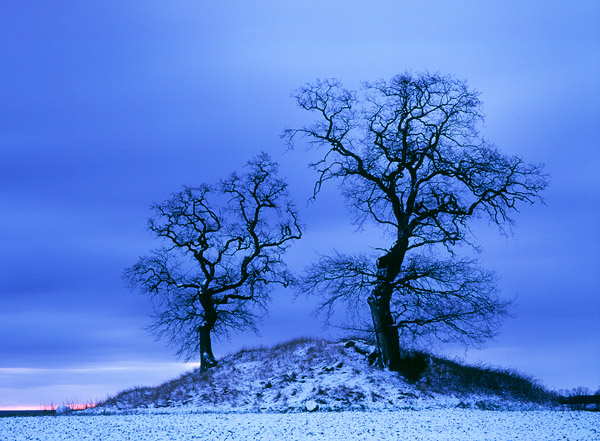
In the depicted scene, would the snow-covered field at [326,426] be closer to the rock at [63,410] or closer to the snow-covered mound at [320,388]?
the snow-covered mound at [320,388]

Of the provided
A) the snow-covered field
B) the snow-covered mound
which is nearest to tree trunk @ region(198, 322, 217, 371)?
the snow-covered mound

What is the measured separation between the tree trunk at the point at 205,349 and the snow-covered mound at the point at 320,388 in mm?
1200

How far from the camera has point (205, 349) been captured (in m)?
36.0

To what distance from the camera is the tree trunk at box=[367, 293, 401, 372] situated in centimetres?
2931

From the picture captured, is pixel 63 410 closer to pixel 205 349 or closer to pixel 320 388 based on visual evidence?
pixel 205 349

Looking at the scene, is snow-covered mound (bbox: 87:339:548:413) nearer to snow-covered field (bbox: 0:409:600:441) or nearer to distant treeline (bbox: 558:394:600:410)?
distant treeline (bbox: 558:394:600:410)

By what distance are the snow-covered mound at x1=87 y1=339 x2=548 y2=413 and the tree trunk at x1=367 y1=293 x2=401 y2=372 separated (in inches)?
26.1

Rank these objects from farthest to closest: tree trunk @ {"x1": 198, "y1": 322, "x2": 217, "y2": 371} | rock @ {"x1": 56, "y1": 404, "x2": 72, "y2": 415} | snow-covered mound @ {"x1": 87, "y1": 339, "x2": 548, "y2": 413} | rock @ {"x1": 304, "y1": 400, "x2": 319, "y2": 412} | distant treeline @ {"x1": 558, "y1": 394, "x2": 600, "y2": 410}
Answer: tree trunk @ {"x1": 198, "y1": 322, "x2": 217, "y2": 371}
rock @ {"x1": 56, "y1": 404, "x2": 72, "y2": 415}
distant treeline @ {"x1": 558, "y1": 394, "x2": 600, "y2": 410}
snow-covered mound @ {"x1": 87, "y1": 339, "x2": 548, "y2": 413}
rock @ {"x1": 304, "y1": 400, "x2": 319, "y2": 412}

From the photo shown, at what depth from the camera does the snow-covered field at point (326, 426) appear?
17.9 meters

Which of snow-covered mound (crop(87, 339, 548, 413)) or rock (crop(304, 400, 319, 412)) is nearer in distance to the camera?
rock (crop(304, 400, 319, 412))

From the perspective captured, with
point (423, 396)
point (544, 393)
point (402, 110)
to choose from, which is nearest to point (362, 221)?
point (402, 110)

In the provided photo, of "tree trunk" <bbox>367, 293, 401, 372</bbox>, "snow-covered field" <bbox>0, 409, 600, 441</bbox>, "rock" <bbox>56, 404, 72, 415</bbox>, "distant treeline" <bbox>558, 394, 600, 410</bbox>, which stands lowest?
"distant treeline" <bbox>558, 394, 600, 410</bbox>

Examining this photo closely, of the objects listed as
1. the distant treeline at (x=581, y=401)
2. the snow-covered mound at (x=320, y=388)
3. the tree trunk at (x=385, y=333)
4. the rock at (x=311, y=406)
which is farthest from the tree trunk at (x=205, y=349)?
the distant treeline at (x=581, y=401)

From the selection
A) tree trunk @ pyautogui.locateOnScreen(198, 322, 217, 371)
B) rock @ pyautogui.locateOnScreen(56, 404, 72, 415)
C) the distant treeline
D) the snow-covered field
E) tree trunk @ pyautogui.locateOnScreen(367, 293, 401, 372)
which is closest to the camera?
the snow-covered field
